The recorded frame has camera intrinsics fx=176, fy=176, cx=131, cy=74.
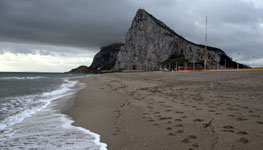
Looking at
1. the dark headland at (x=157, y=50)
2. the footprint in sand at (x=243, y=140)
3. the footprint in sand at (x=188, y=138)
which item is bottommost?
the footprint in sand at (x=188, y=138)

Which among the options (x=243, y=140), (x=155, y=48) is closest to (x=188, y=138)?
(x=243, y=140)

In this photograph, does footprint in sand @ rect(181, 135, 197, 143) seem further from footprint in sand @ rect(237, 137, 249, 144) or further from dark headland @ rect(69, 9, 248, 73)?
dark headland @ rect(69, 9, 248, 73)

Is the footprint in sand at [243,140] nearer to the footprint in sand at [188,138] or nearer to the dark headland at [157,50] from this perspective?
the footprint in sand at [188,138]

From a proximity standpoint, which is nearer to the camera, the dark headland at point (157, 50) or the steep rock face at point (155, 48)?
the dark headland at point (157, 50)

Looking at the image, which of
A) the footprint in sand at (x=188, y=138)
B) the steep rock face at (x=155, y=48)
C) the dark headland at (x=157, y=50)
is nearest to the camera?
the footprint in sand at (x=188, y=138)

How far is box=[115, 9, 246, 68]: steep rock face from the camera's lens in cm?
13638

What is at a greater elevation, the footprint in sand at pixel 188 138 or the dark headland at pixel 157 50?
the dark headland at pixel 157 50

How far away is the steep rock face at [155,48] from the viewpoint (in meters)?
136

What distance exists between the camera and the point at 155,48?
14588cm

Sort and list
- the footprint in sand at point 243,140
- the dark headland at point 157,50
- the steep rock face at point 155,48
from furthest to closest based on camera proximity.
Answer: the steep rock face at point 155,48 < the dark headland at point 157,50 < the footprint in sand at point 243,140

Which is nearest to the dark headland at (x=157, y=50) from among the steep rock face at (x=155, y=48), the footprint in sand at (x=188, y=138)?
the steep rock face at (x=155, y=48)

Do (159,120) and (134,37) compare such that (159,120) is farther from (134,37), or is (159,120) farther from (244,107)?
(134,37)

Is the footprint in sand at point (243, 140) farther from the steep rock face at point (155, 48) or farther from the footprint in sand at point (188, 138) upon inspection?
the steep rock face at point (155, 48)

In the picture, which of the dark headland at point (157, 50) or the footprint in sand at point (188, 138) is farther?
the dark headland at point (157, 50)
